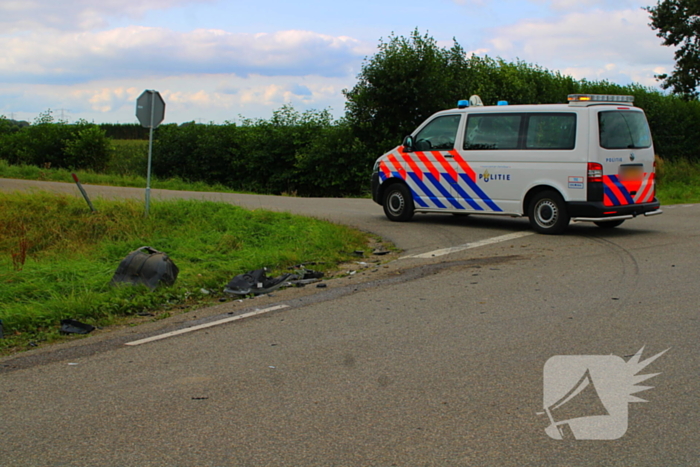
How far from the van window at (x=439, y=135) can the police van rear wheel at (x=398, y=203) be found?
35.1 inches

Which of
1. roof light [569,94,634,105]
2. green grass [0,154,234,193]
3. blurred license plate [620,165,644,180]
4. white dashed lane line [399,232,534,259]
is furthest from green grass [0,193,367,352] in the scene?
green grass [0,154,234,193]

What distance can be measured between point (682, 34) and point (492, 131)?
32.5 metres

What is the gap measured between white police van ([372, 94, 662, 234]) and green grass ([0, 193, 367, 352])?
2.09 meters

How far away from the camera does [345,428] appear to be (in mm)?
3859

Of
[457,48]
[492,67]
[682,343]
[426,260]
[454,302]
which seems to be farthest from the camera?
[492,67]

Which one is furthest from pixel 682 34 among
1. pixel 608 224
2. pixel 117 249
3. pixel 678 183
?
pixel 117 249

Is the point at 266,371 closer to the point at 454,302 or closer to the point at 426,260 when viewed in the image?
the point at 454,302

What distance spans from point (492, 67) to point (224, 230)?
2608 centimetres

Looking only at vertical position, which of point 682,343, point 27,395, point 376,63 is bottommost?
point 27,395

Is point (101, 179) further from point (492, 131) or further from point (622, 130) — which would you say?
point (622, 130)

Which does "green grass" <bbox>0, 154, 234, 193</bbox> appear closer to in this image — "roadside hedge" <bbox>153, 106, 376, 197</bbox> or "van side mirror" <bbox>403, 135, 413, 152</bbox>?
"roadside hedge" <bbox>153, 106, 376, 197</bbox>

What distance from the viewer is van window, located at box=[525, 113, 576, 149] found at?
36.2 ft

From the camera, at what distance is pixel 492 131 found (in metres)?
12.0

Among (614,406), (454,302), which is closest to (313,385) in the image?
(614,406)
